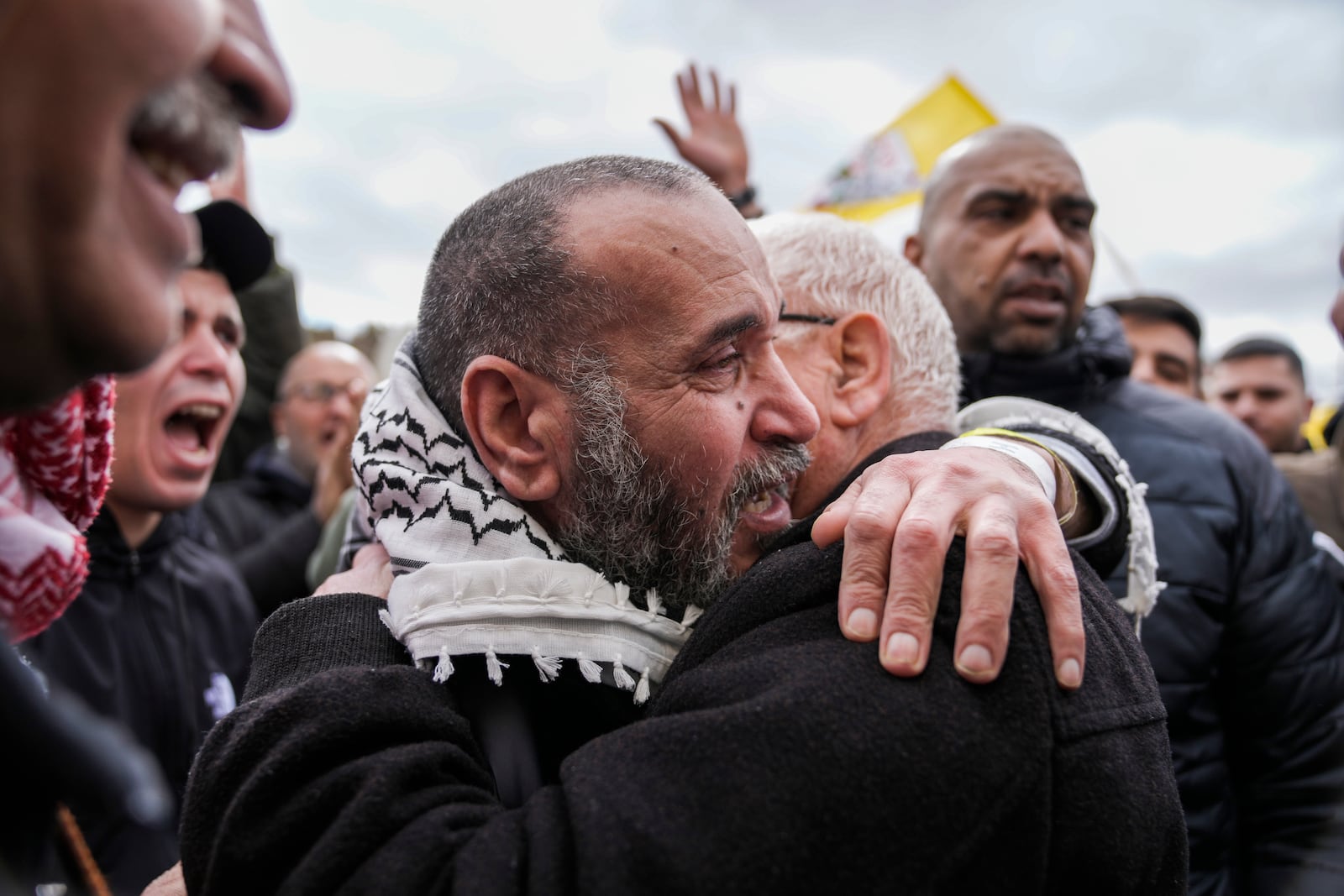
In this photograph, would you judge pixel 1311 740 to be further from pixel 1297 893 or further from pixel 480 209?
pixel 480 209

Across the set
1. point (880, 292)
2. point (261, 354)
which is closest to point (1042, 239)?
point (880, 292)

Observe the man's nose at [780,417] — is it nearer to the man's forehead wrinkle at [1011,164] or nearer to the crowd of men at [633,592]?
the crowd of men at [633,592]

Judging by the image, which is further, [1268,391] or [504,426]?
[1268,391]

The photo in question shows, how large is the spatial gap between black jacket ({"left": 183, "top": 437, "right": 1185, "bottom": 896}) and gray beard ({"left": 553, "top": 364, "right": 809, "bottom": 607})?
0.31m

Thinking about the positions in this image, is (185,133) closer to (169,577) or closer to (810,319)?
(810,319)

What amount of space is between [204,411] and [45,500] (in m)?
2.08

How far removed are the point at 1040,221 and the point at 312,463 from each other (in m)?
4.23

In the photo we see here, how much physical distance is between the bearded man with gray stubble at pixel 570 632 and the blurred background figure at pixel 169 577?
51.7 inches

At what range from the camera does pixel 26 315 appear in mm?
654

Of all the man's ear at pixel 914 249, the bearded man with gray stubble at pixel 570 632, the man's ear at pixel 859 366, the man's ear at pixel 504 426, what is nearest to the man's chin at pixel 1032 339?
the man's ear at pixel 914 249

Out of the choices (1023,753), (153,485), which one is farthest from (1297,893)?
(153,485)

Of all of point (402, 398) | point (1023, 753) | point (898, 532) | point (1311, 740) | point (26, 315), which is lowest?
point (1311, 740)

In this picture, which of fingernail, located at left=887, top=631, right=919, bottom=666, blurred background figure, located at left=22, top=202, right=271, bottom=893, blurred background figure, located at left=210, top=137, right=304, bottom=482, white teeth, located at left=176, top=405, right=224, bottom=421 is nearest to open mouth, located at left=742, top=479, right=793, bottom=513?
fingernail, located at left=887, top=631, right=919, bottom=666

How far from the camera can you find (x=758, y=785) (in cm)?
99
